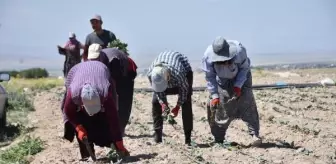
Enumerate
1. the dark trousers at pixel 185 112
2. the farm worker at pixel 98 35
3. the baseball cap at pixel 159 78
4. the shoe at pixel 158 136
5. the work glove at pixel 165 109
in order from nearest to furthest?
the baseball cap at pixel 159 78 → the work glove at pixel 165 109 → the dark trousers at pixel 185 112 → the shoe at pixel 158 136 → the farm worker at pixel 98 35

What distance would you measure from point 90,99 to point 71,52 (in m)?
3.55

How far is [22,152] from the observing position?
293 inches

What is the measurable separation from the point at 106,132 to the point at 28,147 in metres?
1.97

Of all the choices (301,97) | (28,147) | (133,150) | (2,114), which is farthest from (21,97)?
(133,150)

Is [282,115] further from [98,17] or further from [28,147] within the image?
[28,147]

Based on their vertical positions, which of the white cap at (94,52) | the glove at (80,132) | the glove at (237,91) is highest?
the white cap at (94,52)

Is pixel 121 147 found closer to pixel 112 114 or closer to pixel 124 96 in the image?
pixel 112 114

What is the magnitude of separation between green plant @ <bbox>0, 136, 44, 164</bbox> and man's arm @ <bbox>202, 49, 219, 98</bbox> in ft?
7.54

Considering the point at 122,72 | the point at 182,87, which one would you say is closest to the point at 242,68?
the point at 182,87

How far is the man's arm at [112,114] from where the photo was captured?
5.83 m

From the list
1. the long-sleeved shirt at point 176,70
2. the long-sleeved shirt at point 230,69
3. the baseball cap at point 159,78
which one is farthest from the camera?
the long-sleeved shirt at point 230,69

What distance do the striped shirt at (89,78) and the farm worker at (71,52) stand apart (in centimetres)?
299

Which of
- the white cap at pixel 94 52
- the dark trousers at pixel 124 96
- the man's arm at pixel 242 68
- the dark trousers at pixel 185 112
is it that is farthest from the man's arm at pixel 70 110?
the man's arm at pixel 242 68

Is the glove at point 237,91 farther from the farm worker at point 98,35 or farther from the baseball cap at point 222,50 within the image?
the farm worker at point 98,35
